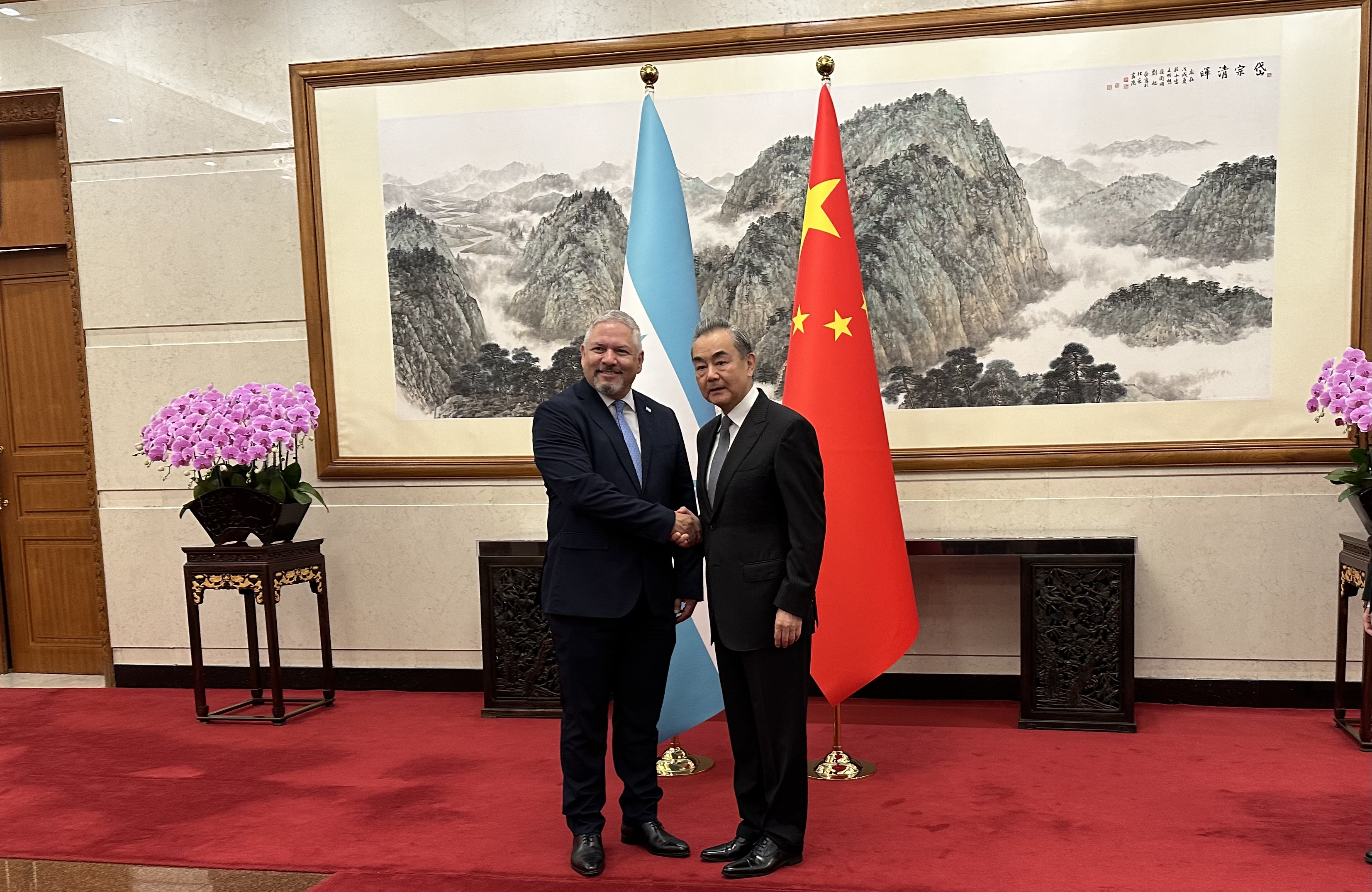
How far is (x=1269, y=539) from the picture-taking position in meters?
4.66

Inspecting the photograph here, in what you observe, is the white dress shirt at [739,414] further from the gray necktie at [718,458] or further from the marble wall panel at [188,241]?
the marble wall panel at [188,241]

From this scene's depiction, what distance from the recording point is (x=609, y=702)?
127 inches

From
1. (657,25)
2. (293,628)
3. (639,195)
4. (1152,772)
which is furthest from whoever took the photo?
(293,628)

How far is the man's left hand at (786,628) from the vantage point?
2975 mm

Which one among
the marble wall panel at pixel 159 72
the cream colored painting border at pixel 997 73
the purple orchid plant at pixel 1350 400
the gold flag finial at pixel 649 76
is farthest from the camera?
the marble wall panel at pixel 159 72

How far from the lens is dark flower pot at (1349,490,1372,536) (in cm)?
393

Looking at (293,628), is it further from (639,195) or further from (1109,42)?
(1109,42)

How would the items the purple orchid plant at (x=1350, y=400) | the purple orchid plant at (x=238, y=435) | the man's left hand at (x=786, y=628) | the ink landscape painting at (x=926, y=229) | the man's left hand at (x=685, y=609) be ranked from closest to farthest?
the man's left hand at (x=786, y=628)
the man's left hand at (x=685, y=609)
the purple orchid plant at (x=1350, y=400)
the ink landscape painting at (x=926, y=229)
the purple orchid plant at (x=238, y=435)

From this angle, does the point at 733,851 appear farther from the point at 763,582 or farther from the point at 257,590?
the point at 257,590

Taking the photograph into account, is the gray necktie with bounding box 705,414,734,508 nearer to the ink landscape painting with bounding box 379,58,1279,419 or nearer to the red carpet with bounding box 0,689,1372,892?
the red carpet with bounding box 0,689,1372,892

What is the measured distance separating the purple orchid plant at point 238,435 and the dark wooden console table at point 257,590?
27 centimetres

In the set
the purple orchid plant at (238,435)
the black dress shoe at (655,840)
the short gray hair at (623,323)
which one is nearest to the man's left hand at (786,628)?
the black dress shoe at (655,840)

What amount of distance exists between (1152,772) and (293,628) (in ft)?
13.4

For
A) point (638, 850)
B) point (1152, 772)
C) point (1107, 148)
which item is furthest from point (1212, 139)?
point (638, 850)
